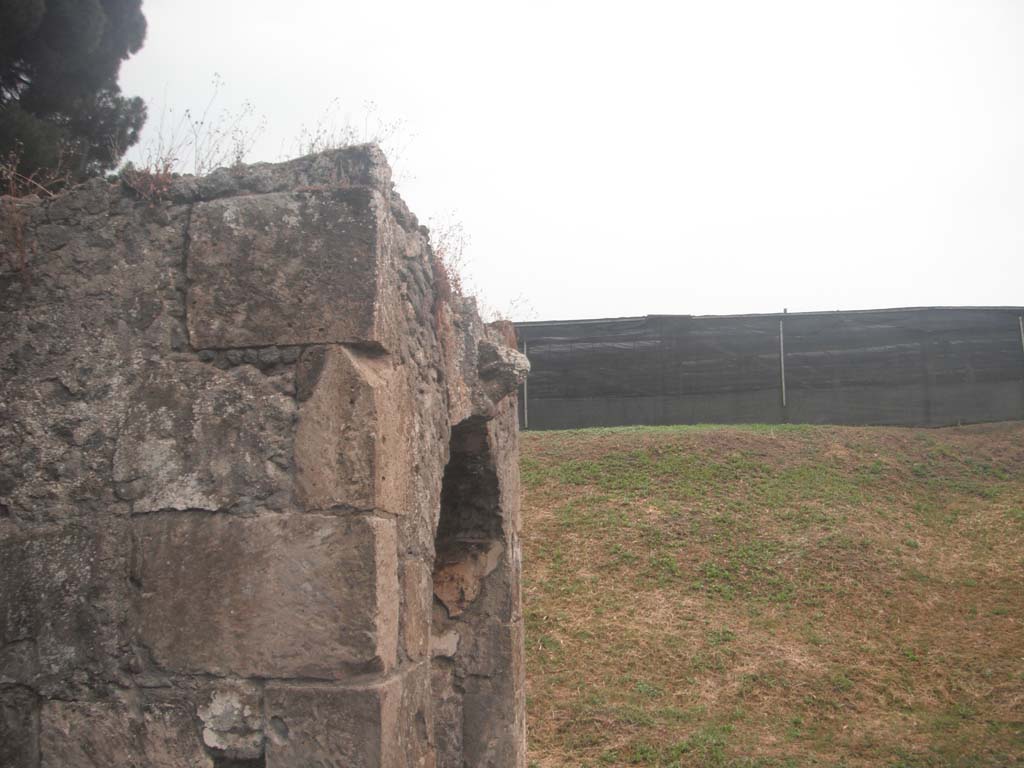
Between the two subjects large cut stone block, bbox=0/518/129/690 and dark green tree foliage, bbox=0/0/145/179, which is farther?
dark green tree foliage, bbox=0/0/145/179

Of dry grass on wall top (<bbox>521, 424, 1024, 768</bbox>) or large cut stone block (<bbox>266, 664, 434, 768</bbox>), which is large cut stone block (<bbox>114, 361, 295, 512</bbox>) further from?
dry grass on wall top (<bbox>521, 424, 1024, 768</bbox>)

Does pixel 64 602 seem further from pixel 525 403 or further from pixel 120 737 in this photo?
pixel 525 403

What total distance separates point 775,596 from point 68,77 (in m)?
10.6

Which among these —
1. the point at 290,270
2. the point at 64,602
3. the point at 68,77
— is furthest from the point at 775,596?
the point at 68,77

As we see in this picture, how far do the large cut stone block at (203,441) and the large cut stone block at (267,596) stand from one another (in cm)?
10

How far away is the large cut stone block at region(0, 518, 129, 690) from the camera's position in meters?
3.37

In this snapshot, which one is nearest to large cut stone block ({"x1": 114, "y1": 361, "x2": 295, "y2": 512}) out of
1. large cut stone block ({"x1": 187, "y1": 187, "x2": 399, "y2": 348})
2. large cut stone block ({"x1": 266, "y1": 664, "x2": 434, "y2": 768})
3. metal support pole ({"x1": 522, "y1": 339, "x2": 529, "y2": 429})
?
large cut stone block ({"x1": 187, "y1": 187, "x2": 399, "y2": 348})

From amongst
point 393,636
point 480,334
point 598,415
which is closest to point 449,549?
point 480,334

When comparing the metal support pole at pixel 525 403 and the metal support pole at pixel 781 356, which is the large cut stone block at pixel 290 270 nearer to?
the metal support pole at pixel 525 403

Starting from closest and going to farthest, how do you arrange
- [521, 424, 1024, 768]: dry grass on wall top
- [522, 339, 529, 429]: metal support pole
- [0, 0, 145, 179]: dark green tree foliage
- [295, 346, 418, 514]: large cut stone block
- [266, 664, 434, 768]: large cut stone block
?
[266, 664, 434, 768]: large cut stone block < [295, 346, 418, 514]: large cut stone block < [521, 424, 1024, 768]: dry grass on wall top < [0, 0, 145, 179]: dark green tree foliage < [522, 339, 529, 429]: metal support pole

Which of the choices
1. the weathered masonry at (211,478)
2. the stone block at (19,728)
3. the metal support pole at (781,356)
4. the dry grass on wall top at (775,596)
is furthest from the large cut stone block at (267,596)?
the metal support pole at (781,356)

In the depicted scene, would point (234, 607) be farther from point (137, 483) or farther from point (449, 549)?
point (449, 549)

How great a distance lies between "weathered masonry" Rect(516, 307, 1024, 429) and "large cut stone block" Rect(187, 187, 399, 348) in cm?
1300

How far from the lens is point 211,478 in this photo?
3.40 metres
